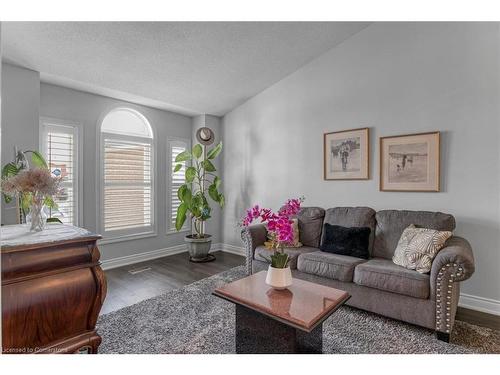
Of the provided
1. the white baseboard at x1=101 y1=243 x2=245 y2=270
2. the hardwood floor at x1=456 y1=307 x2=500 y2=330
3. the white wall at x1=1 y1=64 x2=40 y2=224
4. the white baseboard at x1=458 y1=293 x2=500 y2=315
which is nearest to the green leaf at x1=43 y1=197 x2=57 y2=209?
the white wall at x1=1 y1=64 x2=40 y2=224

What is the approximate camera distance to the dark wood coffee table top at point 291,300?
1.61 m

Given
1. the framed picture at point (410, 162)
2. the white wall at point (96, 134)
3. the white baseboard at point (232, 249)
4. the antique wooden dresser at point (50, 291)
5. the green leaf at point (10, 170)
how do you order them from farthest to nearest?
the white baseboard at point (232, 249)
the white wall at point (96, 134)
the framed picture at point (410, 162)
the green leaf at point (10, 170)
the antique wooden dresser at point (50, 291)

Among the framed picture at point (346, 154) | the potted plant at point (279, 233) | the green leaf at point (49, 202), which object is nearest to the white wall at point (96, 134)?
the green leaf at point (49, 202)

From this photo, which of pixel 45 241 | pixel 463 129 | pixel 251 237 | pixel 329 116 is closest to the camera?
pixel 45 241

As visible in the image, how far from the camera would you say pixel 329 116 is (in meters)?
3.83

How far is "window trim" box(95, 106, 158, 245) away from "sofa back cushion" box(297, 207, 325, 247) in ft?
8.27

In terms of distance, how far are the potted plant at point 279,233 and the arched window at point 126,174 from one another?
299cm

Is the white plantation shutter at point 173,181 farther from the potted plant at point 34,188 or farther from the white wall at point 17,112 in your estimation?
the potted plant at point 34,188

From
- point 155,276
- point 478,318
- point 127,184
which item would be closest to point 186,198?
point 127,184
